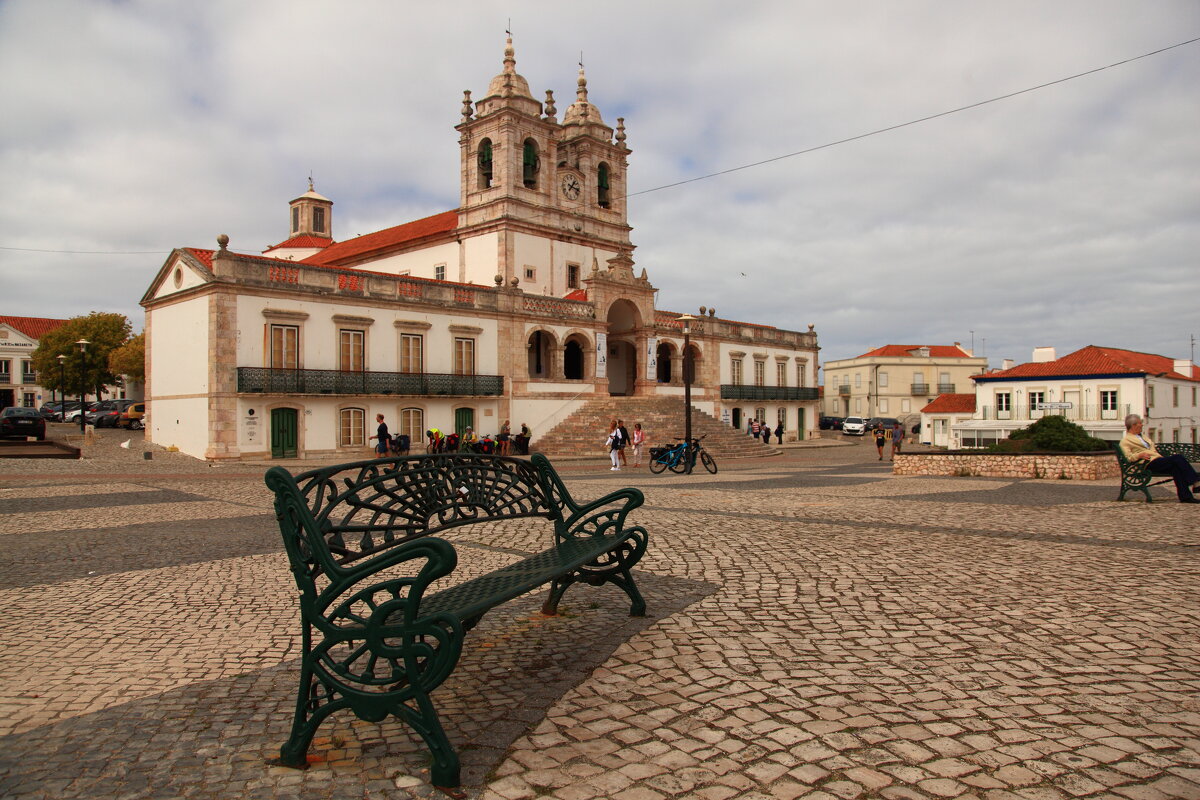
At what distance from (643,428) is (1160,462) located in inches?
922

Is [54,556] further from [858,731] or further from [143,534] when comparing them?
[858,731]

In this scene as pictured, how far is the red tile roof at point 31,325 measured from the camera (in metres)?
72.6

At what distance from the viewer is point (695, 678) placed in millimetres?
3947

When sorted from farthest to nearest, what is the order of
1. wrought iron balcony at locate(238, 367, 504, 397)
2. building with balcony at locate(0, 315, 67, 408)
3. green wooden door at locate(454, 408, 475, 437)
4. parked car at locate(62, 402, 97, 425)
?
1. building with balcony at locate(0, 315, 67, 408)
2. parked car at locate(62, 402, 97, 425)
3. green wooden door at locate(454, 408, 475, 437)
4. wrought iron balcony at locate(238, 367, 504, 397)

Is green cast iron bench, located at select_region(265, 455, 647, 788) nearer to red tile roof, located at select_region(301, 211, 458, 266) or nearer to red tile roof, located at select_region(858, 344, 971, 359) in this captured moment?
red tile roof, located at select_region(301, 211, 458, 266)

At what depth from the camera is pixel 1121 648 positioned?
4320mm

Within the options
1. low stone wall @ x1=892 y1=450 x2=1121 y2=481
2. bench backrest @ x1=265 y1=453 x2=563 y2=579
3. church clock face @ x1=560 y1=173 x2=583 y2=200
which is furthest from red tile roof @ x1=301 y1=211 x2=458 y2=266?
bench backrest @ x1=265 y1=453 x2=563 y2=579

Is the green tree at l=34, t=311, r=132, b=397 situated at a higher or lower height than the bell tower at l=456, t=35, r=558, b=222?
lower

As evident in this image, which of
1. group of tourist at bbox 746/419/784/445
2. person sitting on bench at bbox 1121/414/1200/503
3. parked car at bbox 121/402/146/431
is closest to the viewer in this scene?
person sitting on bench at bbox 1121/414/1200/503

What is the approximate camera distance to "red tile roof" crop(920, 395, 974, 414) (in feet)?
163

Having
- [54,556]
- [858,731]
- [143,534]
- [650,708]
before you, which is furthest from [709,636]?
[143,534]

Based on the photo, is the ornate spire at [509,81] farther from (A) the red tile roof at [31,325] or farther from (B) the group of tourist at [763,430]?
(A) the red tile roof at [31,325]

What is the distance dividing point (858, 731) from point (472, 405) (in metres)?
28.6

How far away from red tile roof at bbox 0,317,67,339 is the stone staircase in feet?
202
